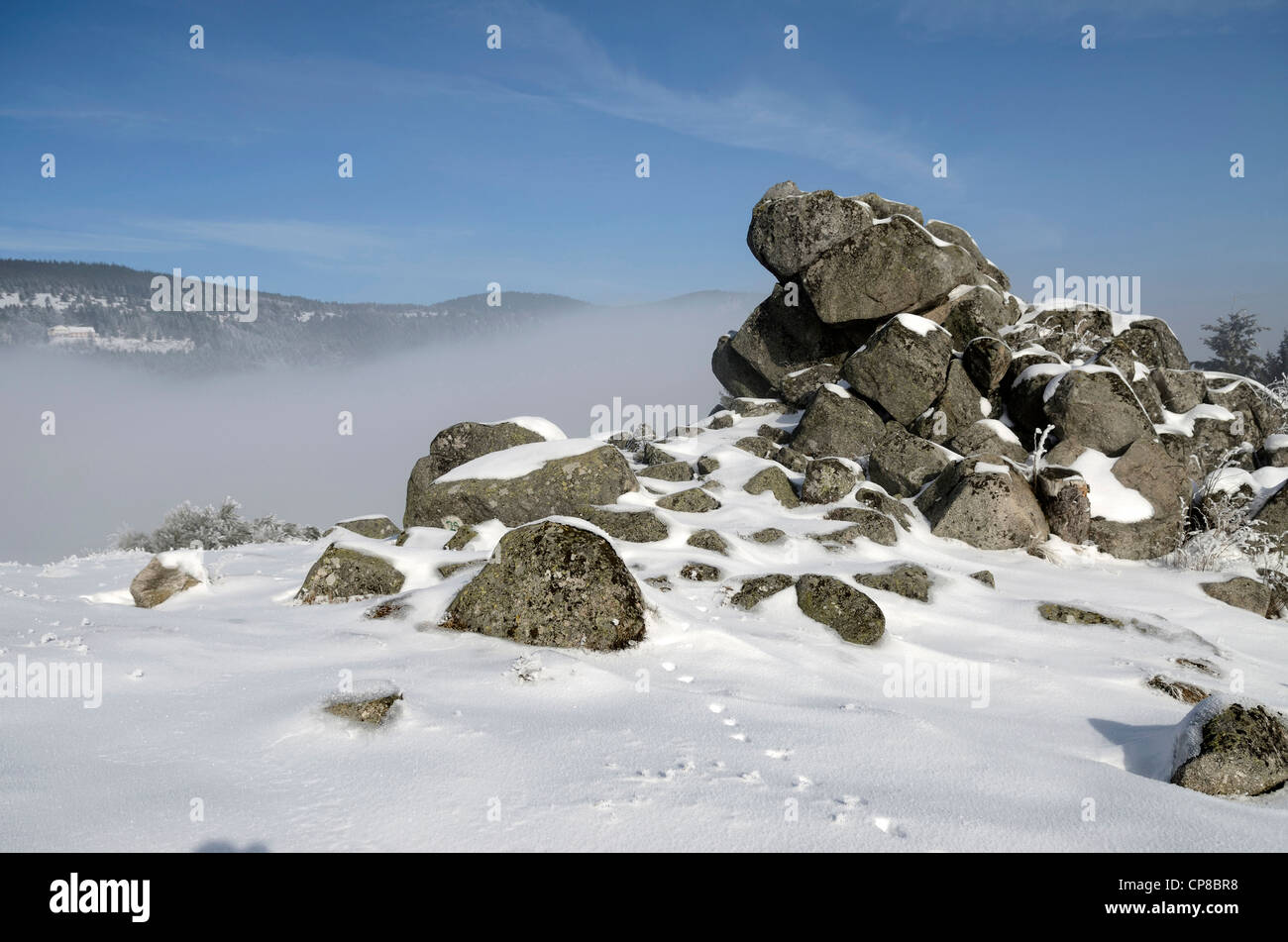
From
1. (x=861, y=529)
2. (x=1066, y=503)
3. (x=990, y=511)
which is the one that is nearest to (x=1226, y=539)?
(x=1066, y=503)

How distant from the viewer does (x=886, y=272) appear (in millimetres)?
16203

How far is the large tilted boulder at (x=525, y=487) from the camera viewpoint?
1050cm

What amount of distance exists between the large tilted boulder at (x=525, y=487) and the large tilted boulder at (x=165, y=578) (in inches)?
131

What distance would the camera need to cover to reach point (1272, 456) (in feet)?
44.3

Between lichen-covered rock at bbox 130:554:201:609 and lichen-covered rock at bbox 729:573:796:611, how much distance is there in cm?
596

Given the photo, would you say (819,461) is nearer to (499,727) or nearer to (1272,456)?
(1272,456)

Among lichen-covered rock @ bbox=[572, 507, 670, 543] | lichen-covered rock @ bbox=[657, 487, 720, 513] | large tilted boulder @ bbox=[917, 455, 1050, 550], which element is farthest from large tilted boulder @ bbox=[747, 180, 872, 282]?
lichen-covered rock @ bbox=[572, 507, 670, 543]

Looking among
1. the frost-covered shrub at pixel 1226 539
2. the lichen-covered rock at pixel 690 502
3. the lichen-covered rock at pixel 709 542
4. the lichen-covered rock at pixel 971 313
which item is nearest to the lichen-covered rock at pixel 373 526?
the lichen-covered rock at pixel 690 502

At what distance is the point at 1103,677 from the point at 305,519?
185 metres

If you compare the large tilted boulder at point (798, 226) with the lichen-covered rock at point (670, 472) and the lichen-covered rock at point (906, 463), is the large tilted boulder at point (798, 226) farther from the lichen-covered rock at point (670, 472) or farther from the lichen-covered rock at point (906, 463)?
the lichen-covered rock at point (670, 472)

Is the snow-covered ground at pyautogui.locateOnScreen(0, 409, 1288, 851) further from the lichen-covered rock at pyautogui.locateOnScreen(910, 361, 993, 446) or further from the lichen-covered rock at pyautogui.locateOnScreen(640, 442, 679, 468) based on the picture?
the lichen-covered rock at pyautogui.locateOnScreen(910, 361, 993, 446)
